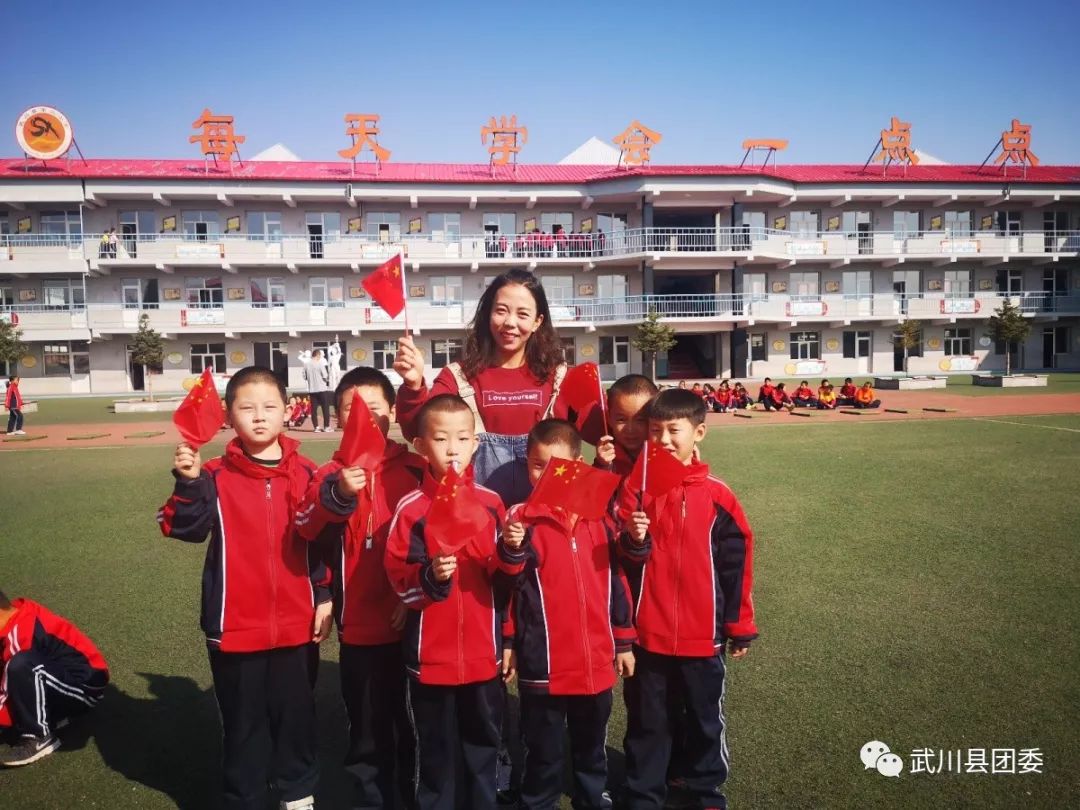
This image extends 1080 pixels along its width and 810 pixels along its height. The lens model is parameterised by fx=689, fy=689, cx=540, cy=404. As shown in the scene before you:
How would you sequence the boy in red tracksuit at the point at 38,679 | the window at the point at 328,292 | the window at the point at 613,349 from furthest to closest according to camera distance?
the window at the point at 613,349 < the window at the point at 328,292 < the boy in red tracksuit at the point at 38,679

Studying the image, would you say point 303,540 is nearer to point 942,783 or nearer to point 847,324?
point 942,783

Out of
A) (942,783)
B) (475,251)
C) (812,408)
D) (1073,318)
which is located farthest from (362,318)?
(1073,318)

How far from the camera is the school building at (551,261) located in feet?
91.8

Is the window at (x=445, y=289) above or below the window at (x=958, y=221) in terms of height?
below

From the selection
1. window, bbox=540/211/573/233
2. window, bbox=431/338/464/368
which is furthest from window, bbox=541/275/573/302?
window, bbox=431/338/464/368

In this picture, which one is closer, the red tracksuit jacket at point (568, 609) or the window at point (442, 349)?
the red tracksuit jacket at point (568, 609)

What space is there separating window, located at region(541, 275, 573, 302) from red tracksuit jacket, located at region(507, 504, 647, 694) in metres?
27.6

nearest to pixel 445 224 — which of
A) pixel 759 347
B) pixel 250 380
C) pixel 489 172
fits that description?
pixel 489 172

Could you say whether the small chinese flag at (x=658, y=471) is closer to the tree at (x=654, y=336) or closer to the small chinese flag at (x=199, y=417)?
the small chinese flag at (x=199, y=417)

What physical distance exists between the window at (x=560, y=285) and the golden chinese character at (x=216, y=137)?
1424cm

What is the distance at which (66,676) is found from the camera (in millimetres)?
3033

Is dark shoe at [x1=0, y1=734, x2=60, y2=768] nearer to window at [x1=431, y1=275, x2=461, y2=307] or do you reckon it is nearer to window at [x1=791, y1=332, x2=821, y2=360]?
window at [x1=431, y1=275, x2=461, y2=307]

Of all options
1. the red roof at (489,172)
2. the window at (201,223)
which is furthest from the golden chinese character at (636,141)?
the window at (201,223)

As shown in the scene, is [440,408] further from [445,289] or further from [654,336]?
[445,289]
